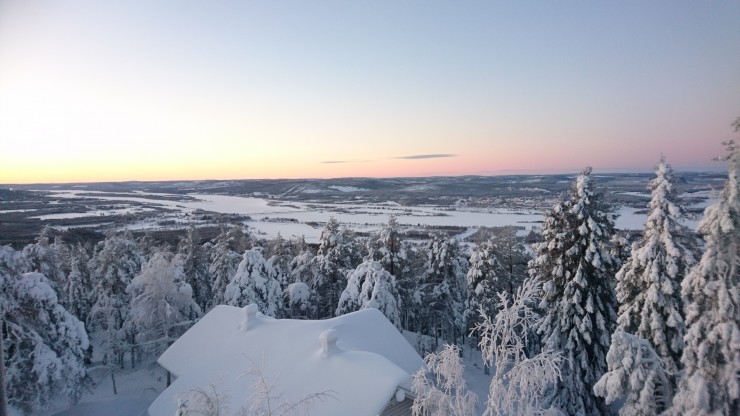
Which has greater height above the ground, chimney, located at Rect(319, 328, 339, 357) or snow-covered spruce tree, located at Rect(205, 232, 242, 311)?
chimney, located at Rect(319, 328, 339, 357)

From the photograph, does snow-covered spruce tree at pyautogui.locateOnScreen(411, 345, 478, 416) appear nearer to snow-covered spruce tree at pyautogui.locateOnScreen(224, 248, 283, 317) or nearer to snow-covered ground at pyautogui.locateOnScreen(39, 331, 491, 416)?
snow-covered ground at pyautogui.locateOnScreen(39, 331, 491, 416)

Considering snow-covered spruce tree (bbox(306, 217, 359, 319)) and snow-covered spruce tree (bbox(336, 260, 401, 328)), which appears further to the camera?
snow-covered spruce tree (bbox(306, 217, 359, 319))

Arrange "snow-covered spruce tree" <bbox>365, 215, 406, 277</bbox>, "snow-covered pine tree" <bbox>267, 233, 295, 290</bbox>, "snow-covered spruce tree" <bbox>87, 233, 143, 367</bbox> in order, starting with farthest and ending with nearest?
"snow-covered pine tree" <bbox>267, 233, 295, 290</bbox>
"snow-covered spruce tree" <bbox>365, 215, 406, 277</bbox>
"snow-covered spruce tree" <bbox>87, 233, 143, 367</bbox>

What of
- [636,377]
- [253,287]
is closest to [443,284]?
[253,287]

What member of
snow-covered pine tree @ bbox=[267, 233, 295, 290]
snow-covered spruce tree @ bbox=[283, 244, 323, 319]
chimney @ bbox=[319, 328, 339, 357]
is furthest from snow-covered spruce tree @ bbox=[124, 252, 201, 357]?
chimney @ bbox=[319, 328, 339, 357]

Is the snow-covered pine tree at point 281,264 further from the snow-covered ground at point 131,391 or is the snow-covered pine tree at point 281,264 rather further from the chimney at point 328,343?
the chimney at point 328,343

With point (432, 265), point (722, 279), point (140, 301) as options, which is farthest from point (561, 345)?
point (140, 301)
